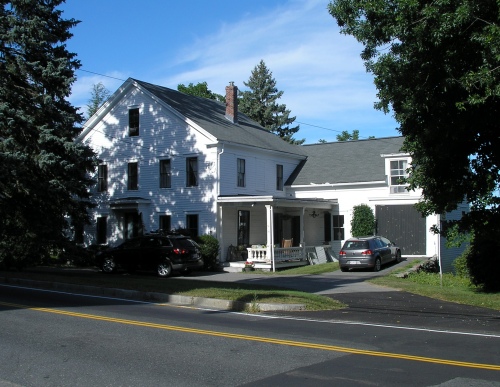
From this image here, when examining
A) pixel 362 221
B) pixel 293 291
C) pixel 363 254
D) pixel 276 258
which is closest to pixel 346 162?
pixel 362 221

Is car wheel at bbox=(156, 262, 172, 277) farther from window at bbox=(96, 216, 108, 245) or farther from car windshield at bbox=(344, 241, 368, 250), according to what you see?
window at bbox=(96, 216, 108, 245)

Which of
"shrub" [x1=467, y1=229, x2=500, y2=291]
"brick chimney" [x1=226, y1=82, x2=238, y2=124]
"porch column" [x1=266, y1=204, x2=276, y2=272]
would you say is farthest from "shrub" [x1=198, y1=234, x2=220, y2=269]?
"shrub" [x1=467, y1=229, x2=500, y2=291]

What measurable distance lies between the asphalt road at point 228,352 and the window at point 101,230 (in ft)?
69.5

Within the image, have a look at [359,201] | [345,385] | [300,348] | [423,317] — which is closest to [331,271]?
[359,201]

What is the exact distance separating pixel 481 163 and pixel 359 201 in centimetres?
1733

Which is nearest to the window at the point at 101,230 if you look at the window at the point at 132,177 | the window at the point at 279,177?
the window at the point at 132,177

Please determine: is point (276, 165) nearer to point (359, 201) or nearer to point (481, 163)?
point (359, 201)

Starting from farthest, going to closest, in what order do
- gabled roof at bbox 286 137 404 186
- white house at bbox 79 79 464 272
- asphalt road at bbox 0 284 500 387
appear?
gabled roof at bbox 286 137 404 186, white house at bbox 79 79 464 272, asphalt road at bbox 0 284 500 387

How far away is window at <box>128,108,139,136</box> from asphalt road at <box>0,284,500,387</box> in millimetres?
21185

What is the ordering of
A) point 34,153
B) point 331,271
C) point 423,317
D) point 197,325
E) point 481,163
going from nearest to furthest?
point 197,325 → point 423,317 → point 481,163 → point 34,153 → point 331,271

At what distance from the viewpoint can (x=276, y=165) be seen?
116 feet

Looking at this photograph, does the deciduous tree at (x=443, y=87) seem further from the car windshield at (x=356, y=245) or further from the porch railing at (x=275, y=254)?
the porch railing at (x=275, y=254)

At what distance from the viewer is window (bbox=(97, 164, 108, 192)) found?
34219 mm

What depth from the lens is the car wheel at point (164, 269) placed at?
Result: 79.6 ft
